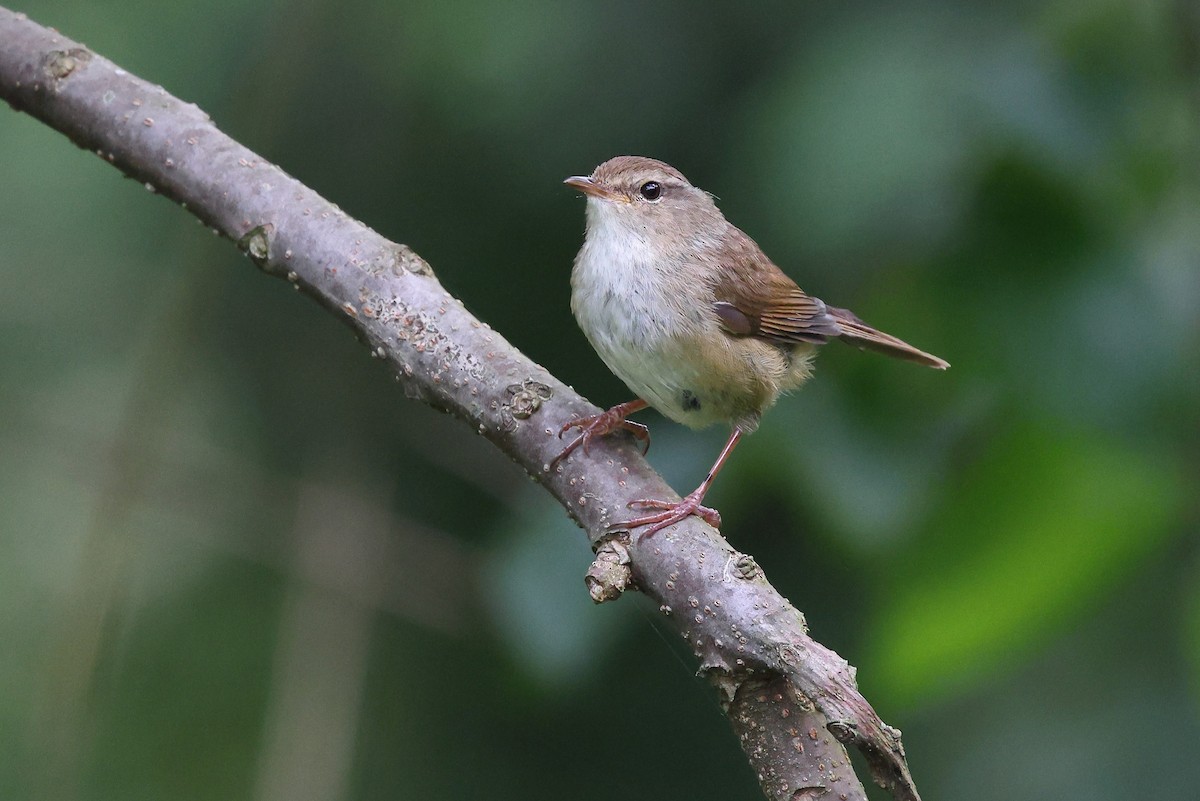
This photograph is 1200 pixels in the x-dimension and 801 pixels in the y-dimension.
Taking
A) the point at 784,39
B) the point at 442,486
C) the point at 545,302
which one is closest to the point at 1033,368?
the point at 784,39

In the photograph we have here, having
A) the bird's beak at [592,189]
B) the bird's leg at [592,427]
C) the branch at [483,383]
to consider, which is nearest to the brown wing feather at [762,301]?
the bird's beak at [592,189]

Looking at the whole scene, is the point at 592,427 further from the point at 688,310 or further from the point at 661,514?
the point at 688,310

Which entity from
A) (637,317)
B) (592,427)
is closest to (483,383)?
(592,427)

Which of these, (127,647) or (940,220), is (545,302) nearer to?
(940,220)

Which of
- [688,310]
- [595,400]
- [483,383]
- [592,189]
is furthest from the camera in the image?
[595,400]

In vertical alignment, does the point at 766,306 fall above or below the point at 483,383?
above

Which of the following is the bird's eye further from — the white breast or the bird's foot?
the bird's foot
